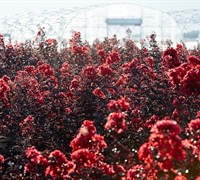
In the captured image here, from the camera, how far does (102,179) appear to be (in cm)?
768

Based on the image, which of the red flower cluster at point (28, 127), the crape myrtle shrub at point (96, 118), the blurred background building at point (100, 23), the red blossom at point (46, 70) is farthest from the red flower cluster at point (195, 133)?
the blurred background building at point (100, 23)

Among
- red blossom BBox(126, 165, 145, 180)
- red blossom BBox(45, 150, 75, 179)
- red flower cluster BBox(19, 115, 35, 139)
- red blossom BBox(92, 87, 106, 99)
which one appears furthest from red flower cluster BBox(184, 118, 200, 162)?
red blossom BBox(92, 87, 106, 99)

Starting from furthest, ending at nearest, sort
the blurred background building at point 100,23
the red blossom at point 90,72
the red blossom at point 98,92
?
the blurred background building at point 100,23 < the red blossom at point 90,72 < the red blossom at point 98,92

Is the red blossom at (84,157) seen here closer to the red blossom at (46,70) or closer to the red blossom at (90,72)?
the red blossom at (90,72)

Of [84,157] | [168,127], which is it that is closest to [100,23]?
[84,157]

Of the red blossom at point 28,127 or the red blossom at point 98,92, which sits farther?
the red blossom at point 98,92

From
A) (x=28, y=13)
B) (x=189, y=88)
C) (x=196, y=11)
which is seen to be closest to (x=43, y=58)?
(x=189, y=88)

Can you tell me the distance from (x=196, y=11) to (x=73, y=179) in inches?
1855

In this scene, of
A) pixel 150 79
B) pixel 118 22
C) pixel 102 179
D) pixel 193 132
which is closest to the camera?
pixel 193 132

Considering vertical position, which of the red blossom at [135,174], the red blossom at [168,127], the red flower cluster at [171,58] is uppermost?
the red flower cluster at [171,58]

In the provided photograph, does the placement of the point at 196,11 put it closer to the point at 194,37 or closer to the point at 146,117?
the point at 194,37

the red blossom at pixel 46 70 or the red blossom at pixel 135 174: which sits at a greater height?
the red blossom at pixel 46 70

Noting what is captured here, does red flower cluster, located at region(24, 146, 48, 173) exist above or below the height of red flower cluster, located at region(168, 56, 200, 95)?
below

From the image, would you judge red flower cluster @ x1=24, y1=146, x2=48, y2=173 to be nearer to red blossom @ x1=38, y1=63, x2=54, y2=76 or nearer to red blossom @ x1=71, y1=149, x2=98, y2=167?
red blossom @ x1=71, y1=149, x2=98, y2=167
